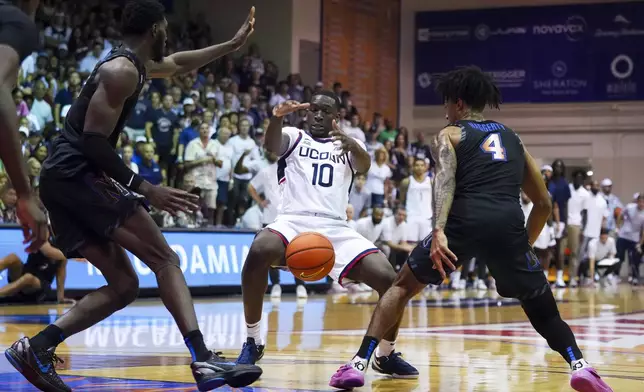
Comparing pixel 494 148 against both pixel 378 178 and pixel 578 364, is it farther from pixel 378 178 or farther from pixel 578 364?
pixel 378 178

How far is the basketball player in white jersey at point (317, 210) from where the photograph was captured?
25.3 feet

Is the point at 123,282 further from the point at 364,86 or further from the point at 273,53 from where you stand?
the point at 364,86

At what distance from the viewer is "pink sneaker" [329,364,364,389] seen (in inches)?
250

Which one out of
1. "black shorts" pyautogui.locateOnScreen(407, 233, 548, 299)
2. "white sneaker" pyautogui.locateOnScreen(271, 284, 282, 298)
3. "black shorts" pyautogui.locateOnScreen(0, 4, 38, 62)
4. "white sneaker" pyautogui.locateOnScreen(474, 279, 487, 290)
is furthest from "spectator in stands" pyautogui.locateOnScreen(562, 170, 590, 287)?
"black shorts" pyautogui.locateOnScreen(0, 4, 38, 62)

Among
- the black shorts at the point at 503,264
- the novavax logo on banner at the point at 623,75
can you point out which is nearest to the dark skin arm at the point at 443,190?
the black shorts at the point at 503,264

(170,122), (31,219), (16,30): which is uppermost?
(170,122)

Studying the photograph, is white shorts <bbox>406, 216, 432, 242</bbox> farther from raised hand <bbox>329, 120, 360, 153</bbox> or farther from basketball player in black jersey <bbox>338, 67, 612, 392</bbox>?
basketball player in black jersey <bbox>338, 67, 612, 392</bbox>

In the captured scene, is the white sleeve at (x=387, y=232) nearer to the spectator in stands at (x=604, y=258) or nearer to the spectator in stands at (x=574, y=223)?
the spectator in stands at (x=574, y=223)

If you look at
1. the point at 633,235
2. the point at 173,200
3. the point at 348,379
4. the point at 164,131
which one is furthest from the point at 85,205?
the point at 633,235

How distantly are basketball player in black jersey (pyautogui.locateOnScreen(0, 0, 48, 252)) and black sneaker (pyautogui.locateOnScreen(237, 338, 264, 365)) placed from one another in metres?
3.10

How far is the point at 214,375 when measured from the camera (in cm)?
554

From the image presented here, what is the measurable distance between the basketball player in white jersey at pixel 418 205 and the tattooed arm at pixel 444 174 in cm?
1407

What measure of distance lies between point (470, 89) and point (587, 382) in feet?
6.38

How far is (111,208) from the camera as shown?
5891 mm
